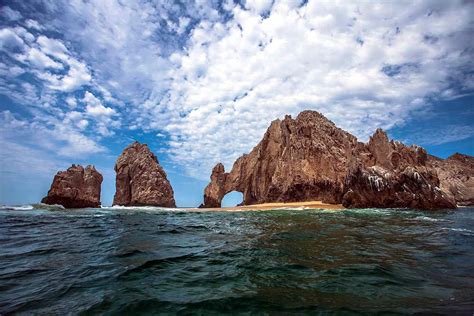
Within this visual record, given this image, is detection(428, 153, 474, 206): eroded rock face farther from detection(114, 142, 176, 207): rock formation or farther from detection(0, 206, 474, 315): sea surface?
detection(114, 142, 176, 207): rock formation

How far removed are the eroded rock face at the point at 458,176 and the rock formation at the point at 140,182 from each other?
212 feet

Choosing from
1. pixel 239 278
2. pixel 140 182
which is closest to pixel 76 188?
pixel 140 182

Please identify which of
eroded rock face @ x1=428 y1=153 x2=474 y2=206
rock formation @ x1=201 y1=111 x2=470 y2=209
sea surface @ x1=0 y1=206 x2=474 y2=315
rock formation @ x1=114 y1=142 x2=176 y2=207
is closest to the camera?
sea surface @ x1=0 y1=206 x2=474 y2=315

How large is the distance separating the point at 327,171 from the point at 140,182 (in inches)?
1894

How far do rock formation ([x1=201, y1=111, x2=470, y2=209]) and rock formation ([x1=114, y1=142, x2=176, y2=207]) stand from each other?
12.1 metres

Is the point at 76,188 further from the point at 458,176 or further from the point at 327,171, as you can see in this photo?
the point at 458,176

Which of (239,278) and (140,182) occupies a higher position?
(140,182)

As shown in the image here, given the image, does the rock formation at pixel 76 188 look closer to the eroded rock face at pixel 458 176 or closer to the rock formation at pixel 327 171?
the rock formation at pixel 327 171

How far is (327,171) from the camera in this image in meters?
56.1

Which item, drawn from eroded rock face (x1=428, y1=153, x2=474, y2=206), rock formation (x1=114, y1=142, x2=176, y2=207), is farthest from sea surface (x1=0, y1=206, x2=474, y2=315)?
rock formation (x1=114, y1=142, x2=176, y2=207)

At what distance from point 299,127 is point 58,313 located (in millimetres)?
60659

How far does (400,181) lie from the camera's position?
116 feet

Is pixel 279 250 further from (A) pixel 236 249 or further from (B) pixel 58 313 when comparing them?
(B) pixel 58 313

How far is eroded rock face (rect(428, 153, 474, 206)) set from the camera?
64.6 meters
